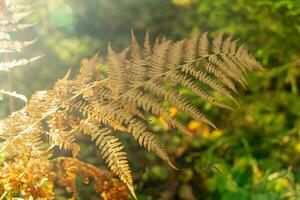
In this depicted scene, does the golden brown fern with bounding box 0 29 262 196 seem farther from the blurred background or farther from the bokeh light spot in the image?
the bokeh light spot

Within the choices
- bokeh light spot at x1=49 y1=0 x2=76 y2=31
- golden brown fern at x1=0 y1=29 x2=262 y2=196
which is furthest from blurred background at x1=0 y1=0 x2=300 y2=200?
golden brown fern at x1=0 y1=29 x2=262 y2=196

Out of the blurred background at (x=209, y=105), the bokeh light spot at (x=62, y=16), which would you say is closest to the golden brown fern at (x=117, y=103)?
the blurred background at (x=209, y=105)

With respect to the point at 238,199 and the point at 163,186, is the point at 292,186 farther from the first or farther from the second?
the point at 163,186

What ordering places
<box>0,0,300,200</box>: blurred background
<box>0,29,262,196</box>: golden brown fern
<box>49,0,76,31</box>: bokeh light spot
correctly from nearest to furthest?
<box>0,29,262,196</box>: golden brown fern
<box>0,0,300,200</box>: blurred background
<box>49,0,76,31</box>: bokeh light spot

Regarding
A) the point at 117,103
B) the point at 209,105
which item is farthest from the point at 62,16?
the point at 117,103

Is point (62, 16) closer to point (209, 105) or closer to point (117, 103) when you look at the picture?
point (209, 105)

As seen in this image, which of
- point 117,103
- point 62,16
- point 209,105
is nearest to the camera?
point 117,103

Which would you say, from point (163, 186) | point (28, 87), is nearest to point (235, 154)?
point (163, 186)

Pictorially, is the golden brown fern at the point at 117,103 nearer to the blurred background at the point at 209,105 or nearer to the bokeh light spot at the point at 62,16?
the blurred background at the point at 209,105
